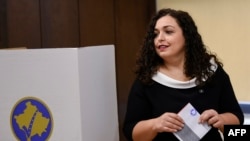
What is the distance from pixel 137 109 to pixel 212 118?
10.1 inches

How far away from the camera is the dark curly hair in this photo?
1.28m

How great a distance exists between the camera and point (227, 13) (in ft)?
5.79

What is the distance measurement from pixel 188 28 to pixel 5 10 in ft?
2.46

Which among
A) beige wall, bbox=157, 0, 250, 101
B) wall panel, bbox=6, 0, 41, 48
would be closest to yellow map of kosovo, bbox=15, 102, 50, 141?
wall panel, bbox=6, 0, 41, 48

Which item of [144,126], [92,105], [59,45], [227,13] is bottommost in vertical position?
[144,126]

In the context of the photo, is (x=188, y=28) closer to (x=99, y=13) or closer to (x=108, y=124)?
(x=108, y=124)

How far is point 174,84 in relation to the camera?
4.06 ft

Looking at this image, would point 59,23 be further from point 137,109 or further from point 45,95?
point 45,95

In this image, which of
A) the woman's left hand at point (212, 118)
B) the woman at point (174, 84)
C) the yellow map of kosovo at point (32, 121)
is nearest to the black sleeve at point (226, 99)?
the woman at point (174, 84)

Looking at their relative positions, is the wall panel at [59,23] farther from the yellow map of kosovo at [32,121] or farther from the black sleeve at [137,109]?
the yellow map of kosovo at [32,121]

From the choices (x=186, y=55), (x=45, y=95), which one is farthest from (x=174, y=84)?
(x=45, y=95)

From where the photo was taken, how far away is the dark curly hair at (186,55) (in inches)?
50.3

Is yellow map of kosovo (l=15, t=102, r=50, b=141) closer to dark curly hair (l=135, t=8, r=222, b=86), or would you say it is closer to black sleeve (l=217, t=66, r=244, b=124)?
dark curly hair (l=135, t=8, r=222, b=86)

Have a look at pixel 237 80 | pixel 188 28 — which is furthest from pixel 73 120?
pixel 237 80
